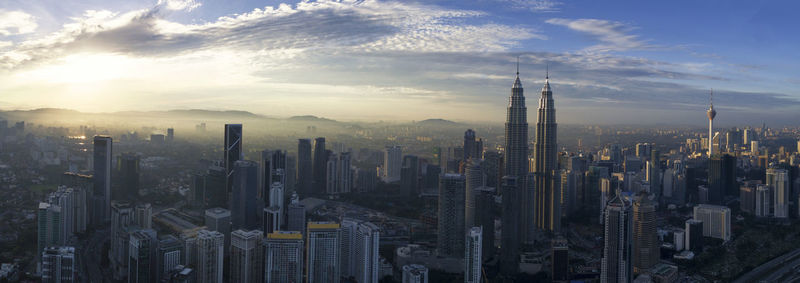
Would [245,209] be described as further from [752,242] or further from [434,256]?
[752,242]

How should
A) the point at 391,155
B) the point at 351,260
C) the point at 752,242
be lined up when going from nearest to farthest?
1. the point at 351,260
2. the point at 752,242
3. the point at 391,155

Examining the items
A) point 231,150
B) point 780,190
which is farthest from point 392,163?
point 780,190

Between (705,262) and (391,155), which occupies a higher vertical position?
(391,155)

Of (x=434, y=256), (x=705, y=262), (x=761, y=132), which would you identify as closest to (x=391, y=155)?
(x=434, y=256)

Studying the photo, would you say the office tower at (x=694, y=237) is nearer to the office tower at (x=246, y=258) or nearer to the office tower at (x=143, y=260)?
the office tower at (x=246, y=258)

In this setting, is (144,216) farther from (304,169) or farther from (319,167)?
(319,167)

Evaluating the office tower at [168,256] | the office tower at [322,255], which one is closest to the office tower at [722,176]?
the office tower at [322,255]

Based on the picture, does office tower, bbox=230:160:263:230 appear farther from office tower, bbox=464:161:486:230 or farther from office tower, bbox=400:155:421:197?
office tower, bbox=400:155:421:197
